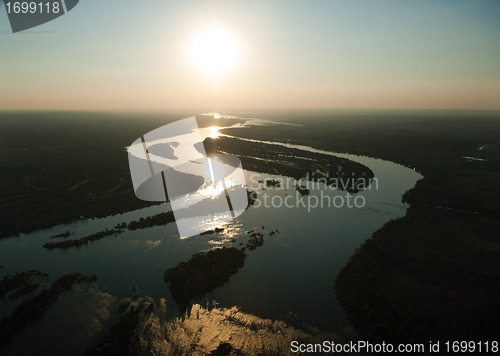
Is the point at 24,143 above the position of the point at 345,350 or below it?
below

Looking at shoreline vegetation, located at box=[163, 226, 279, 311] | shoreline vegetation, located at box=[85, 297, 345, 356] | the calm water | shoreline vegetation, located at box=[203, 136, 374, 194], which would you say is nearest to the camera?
shoreline vegetation, located at box=[85, 297, 345, 356]

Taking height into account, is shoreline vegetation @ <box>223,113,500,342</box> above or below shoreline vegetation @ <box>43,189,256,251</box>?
above

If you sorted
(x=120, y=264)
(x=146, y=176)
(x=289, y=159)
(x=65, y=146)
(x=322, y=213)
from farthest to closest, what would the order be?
(x=65, y=146) < (x=289, y=159) < (x=146, y=176) < (x=322, y=213) < (x=120, y=264)

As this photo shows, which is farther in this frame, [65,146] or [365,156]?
[65,146]

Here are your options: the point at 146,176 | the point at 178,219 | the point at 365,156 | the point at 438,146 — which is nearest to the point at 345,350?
the point at 178,219

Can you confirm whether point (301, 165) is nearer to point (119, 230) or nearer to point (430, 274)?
point (430, 274)

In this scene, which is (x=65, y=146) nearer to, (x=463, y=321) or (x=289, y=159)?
(x=289, y=159)

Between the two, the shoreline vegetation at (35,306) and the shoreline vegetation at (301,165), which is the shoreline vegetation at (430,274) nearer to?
the shoreline vegetation at (301,165)

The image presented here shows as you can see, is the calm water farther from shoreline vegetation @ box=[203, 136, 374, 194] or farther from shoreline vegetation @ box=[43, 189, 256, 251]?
shoreline vegetation @ box=[203, 136, 374, 194]

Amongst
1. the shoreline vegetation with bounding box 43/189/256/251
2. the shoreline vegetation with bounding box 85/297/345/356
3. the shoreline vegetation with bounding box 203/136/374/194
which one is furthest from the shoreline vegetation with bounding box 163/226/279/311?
the shoreline vegetation with bounding box 203/136/374/194
